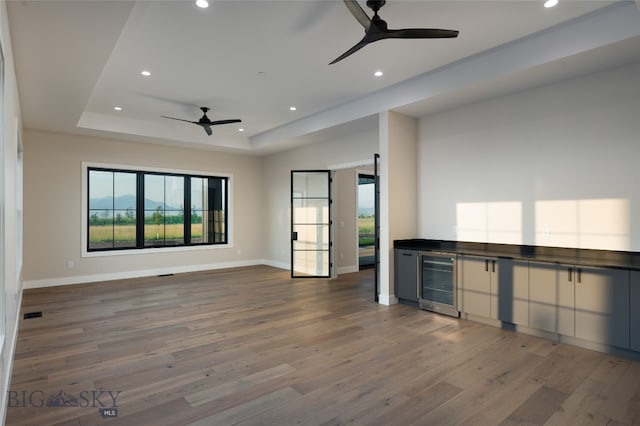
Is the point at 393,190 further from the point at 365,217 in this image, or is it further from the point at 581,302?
the point at 365,217

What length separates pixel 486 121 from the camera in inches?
190

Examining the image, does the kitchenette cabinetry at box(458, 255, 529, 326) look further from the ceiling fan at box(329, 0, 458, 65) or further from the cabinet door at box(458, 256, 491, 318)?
the ceiling fan at box(329, 0, 458, 65)

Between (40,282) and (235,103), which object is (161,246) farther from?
(235,103)

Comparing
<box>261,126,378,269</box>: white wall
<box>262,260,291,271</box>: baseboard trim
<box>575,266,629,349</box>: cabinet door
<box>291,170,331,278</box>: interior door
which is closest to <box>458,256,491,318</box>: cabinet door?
<box>575,266,629,349</box>: cabinet door

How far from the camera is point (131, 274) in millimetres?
Result: 7445

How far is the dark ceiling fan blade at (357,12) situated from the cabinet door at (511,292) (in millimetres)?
3038

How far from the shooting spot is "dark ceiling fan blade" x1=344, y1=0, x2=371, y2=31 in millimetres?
2586

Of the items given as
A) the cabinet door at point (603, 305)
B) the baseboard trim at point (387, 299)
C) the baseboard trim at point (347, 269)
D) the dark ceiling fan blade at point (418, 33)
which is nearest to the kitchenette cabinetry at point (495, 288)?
the cabinet door at point (603, 305)

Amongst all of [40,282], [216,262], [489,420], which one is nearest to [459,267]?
[489,420]

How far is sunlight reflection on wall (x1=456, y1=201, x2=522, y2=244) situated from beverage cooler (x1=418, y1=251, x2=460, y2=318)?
577 millimetres

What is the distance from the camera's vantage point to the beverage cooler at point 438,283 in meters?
4.65

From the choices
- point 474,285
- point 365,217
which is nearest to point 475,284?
point 474,285

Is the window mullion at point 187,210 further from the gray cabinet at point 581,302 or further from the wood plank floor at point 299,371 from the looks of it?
the gray cabinet at point 581,302

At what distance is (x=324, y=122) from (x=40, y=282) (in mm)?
5945
